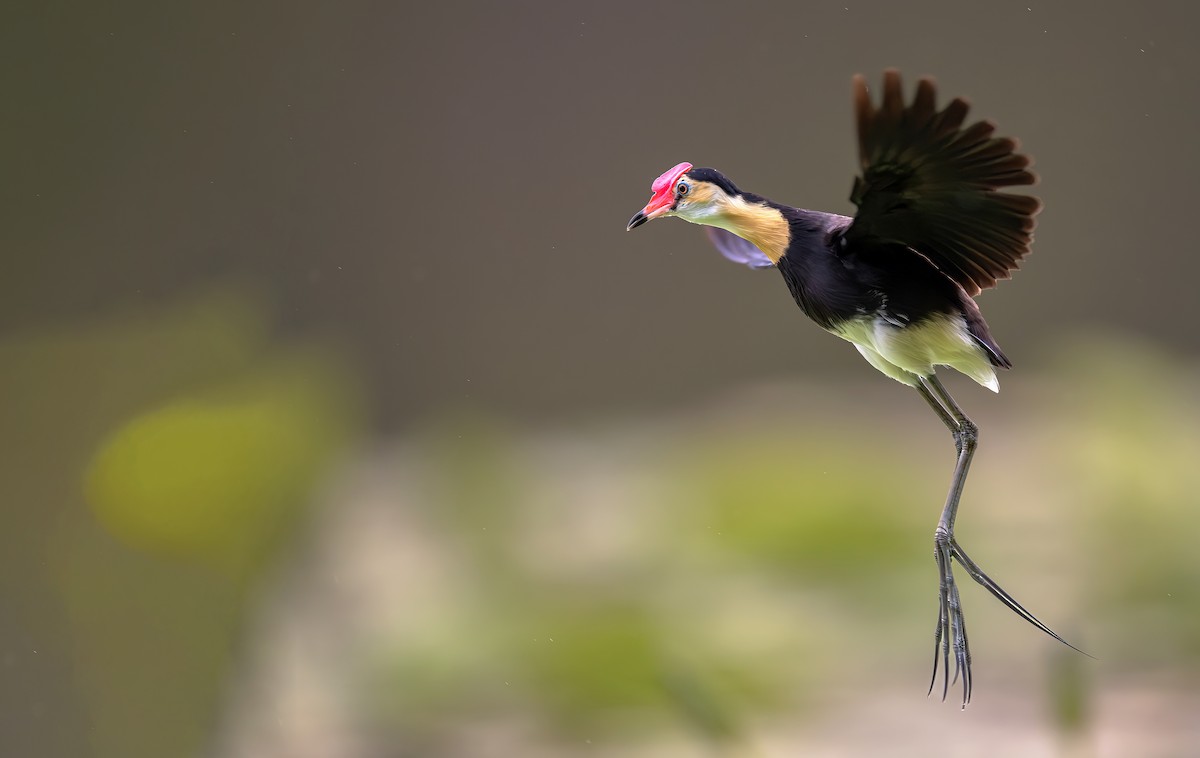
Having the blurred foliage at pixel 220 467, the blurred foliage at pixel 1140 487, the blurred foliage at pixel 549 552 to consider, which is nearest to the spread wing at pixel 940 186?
the blurred foliage at pixel 549 552

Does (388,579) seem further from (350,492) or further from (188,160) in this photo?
(188,160)

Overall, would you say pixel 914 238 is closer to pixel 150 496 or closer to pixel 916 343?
pixel 916 343

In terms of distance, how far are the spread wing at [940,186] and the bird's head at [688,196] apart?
0.06 m

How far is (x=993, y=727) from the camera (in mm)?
1417

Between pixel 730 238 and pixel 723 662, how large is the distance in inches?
39.8

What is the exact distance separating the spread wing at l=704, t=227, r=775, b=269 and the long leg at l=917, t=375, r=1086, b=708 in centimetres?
11

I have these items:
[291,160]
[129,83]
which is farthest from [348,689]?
[129,83]

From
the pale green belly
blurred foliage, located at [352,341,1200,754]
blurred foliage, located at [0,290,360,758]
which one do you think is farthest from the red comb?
blurred foliage, located at [0,290,360,758]

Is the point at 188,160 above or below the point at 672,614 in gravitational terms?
above

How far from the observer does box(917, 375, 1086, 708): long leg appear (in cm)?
51

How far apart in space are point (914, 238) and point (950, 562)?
0.51 ft

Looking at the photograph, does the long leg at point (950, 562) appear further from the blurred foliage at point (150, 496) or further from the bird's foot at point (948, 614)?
the blurred foliage at point (150, 496)

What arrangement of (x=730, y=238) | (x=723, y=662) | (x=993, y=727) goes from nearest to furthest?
(x=730, y=238) < (x=993, y=727) < (x=723, y=662)

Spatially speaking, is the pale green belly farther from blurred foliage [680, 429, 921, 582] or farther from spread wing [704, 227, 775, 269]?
blurred foliage [680, 429, 921, 582]
